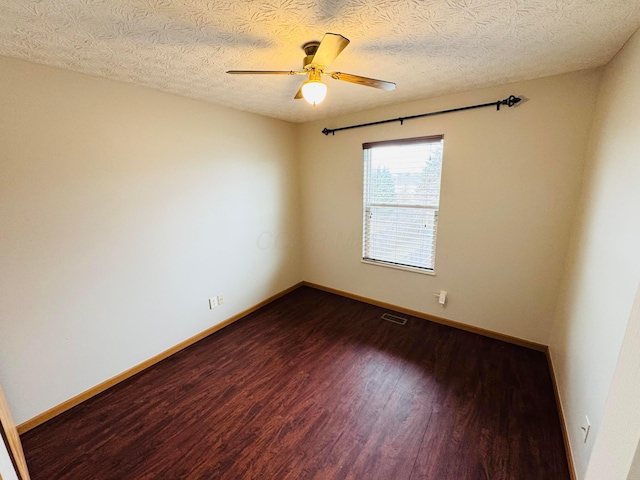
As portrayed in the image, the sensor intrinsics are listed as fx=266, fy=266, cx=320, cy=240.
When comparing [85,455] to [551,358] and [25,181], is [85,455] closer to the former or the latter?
[25,181]

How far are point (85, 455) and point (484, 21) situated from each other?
3.20 metres

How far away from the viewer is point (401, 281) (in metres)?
3.09

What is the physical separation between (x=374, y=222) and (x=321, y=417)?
6.85 ft

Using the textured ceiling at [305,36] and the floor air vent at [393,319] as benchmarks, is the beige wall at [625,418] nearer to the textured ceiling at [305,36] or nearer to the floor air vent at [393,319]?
the textured ceiling at [305,36]

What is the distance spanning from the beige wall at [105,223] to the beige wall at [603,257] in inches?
113

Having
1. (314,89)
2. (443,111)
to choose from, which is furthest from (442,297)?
(314,89)

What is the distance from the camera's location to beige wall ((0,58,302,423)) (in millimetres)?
1627

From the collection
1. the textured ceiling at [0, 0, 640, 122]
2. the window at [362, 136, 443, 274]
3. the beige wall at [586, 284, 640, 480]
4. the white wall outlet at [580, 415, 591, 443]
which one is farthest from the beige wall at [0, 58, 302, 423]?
the white wall outlet at [580, 415, 591, 443]

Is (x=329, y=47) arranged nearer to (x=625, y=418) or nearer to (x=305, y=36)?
(x=305, y=36)

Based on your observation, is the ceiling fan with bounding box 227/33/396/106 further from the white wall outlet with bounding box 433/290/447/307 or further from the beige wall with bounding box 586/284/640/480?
the white wall outlet with bounding box 433/290/447/307

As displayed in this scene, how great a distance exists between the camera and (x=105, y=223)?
6.42ft

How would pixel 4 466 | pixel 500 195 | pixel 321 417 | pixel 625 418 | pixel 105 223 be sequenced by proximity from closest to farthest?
pixel 625 418 < pixel 4 466 < pixel 321 417 < pixel 105 223 < pixel 500 195

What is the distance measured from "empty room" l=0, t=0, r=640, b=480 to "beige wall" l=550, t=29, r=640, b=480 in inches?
0.7

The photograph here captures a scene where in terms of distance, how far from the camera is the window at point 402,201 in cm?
272
